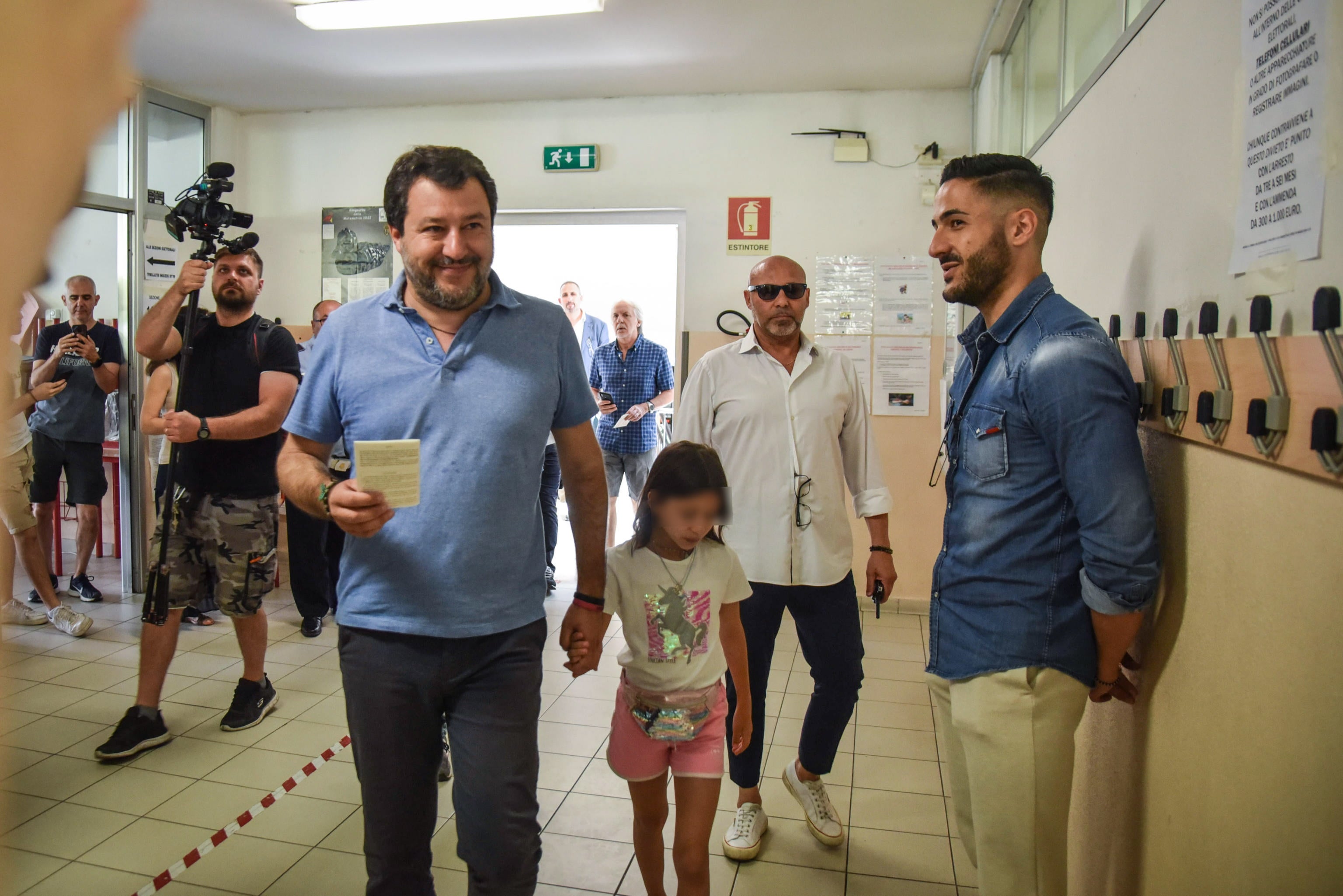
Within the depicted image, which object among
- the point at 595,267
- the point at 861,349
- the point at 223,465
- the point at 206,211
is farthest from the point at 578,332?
the point at 223,465

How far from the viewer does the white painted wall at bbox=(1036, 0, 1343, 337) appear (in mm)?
1104

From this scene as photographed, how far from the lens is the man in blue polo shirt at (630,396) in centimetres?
534

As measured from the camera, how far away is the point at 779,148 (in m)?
5.18

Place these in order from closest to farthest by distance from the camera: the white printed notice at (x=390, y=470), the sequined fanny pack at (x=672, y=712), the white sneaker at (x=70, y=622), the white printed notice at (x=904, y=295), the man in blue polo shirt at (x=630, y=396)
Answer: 1. the white printed notice at (x=390, y=470)
2. the sequined fanny pack at (x=672, y=712)
3. the white sneaker at (x=70, y=622)
4. the white printed notice at (x=904, y=295)
5. the man in blue polo shirt at (x=630, y=396)

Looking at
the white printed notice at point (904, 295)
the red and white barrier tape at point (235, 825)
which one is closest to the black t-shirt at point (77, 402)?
the red and white barrier tape at point (235, 825)

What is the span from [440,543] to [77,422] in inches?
164

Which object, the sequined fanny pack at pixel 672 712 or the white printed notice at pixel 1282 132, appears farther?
the sequined fanny pack at pixel 672 712

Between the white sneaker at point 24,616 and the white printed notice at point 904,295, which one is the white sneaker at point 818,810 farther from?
the white sneaker at point 24,616

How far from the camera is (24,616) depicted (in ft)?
14.1

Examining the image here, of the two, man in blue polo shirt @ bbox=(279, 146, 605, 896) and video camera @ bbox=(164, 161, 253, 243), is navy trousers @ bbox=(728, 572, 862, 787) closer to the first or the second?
man in blue polo shirt @ bbox=(279, 146, 605, 896)

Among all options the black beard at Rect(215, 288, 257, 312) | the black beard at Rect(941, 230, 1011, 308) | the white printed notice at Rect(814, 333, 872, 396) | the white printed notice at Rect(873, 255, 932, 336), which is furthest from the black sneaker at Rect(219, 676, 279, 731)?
the white printed notice at Rect(873, 255, 932, 336)

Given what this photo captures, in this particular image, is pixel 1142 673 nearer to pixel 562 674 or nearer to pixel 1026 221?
pixel 1026 221

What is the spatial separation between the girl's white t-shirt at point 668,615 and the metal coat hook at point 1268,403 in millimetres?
1142

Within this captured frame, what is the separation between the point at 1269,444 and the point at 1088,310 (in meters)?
1.32
